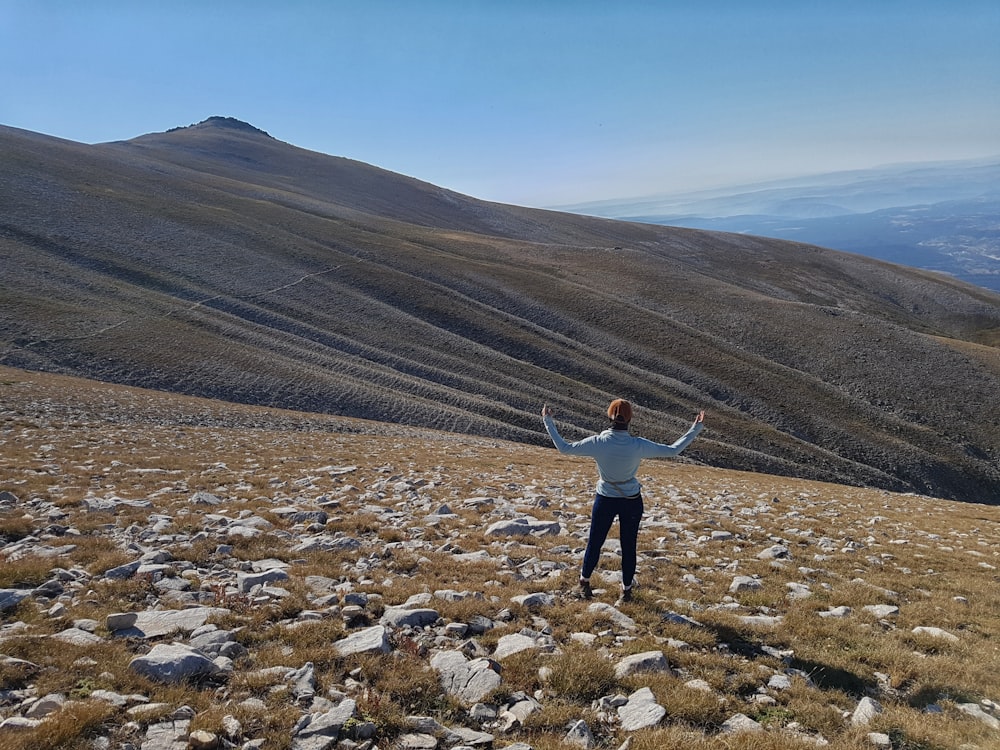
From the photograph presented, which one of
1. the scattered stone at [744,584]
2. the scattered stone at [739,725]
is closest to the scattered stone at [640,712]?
the scattered stone at [739,725]

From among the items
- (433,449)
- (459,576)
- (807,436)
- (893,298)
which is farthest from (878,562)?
(893,298)

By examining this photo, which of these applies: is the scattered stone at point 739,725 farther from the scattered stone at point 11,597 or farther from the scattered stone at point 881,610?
the scattered stone at point 11,597

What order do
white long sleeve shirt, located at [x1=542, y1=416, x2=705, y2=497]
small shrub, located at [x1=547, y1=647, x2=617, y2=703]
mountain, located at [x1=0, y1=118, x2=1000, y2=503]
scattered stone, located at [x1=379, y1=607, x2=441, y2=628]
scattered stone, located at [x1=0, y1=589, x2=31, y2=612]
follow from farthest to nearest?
mountain, located at [x1=0, y1=118, x2=1000, y2=503]
white long sleeve shirt, located at [x1=542, y1=416, x2=705, y2=497]
scattered stone, located at [x1=379, y1=607, x2=441, y2=628]
scattered stone, located at [x1=0, y1=589, x2=31, y2=612]
small shrub, located at [x1=547, y1=647, x2=617, y2=703]

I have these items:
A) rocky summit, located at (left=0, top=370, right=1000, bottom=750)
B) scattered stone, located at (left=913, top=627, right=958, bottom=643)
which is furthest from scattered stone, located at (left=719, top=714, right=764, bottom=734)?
scattered stone, located at (left=913, top=627, right=958, bottom=643)

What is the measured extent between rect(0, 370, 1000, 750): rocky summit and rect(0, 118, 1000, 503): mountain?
3167cm

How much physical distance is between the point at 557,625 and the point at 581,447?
2841 millimetres

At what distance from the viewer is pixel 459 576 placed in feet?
32.3

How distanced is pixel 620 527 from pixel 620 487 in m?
0.70

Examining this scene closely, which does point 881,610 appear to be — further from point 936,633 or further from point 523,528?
point 523,528

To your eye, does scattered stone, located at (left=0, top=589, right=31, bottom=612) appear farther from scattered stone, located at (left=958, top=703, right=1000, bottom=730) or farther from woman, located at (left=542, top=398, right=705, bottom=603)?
scattered stone, located at (left=958, top=703, right=1000, bottom=730)

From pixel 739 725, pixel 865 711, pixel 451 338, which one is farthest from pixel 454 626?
pixel 451 338

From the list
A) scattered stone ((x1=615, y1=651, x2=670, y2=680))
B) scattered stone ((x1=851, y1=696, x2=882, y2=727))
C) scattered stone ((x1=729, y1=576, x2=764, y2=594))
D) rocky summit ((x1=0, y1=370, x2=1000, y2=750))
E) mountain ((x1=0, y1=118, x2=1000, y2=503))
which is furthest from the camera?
mountain ((x1=0, y1=118, x2=1000, y2=503))

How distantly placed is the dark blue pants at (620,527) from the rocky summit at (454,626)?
0.59 metres

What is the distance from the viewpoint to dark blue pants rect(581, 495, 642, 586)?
9.22 meters
